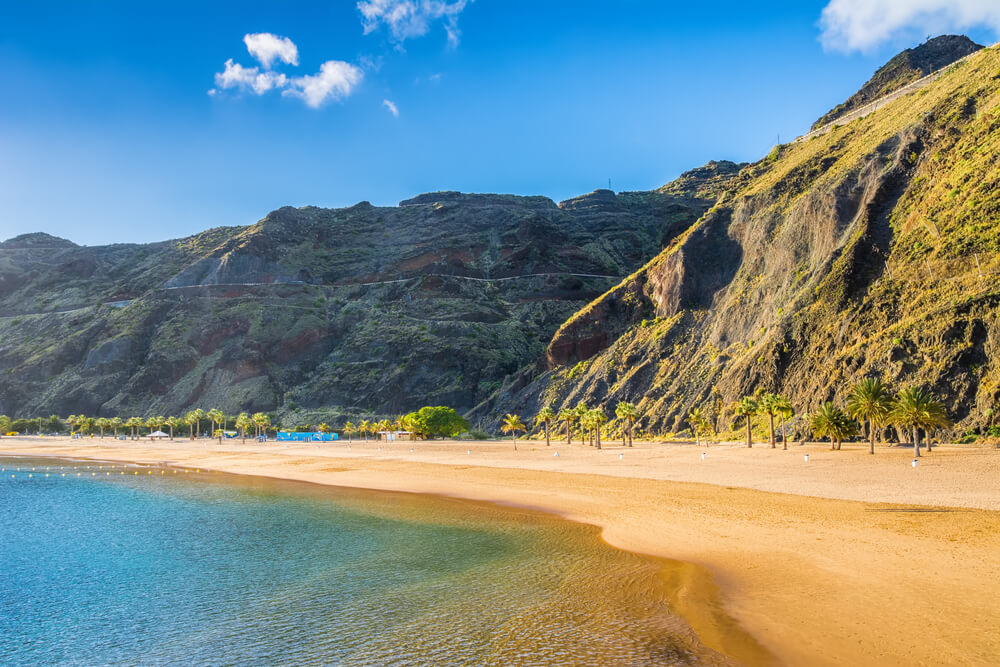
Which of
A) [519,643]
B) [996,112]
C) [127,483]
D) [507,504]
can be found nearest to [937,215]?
[996,112]

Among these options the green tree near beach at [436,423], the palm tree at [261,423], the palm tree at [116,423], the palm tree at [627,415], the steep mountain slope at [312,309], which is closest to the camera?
the palm tree at [627,415]

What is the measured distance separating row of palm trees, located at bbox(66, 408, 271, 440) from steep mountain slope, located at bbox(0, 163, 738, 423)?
20.9ft

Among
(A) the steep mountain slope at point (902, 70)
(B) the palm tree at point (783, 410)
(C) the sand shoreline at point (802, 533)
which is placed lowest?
(C) the sand shoreline at point (802, 533)

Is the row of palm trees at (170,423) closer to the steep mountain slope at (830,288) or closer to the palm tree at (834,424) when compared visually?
the steep mountain slope at (830,288)

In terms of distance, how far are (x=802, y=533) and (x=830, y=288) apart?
47.4 metres

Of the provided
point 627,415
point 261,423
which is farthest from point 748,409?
point 261,423

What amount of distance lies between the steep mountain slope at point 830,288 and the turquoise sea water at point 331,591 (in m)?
38.9

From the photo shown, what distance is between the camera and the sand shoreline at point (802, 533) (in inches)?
491

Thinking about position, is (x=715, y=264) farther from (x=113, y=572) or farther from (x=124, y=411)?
(x=124, y=411)

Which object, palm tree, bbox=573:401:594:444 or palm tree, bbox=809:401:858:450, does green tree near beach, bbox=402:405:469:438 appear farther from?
palm tree, bbox=809:401:858:450

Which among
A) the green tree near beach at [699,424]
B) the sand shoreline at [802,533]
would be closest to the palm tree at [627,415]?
the green tree near beach at [699,424]

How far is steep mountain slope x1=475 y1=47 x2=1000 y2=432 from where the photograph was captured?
Answer: 1932 inches

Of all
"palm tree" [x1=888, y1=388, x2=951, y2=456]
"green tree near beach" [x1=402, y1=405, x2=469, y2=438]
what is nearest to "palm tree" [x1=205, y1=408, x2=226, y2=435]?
"green tree near beach" [x1=402, y1=405, x2=469, y2=438]

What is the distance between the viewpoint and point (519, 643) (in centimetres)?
1319
